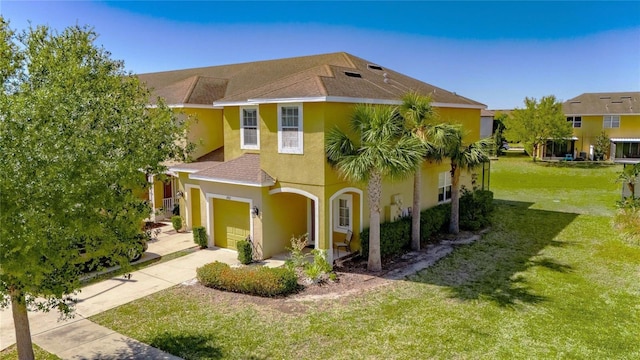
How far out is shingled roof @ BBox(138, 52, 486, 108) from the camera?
1550 centimetres

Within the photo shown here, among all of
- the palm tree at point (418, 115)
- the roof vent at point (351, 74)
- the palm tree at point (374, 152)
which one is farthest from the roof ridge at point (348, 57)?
the palm tree at point (374, 152)

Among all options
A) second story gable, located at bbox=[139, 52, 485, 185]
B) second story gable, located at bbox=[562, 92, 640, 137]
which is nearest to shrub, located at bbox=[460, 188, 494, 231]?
second story gable, located at bbox=[139, 52, 485, 185]

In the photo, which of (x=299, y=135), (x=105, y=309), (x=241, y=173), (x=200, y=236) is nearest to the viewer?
(x=105, y=309)

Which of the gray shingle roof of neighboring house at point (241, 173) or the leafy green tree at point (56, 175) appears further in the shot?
the gray shingle roof of neighboring house at point (241, 173)

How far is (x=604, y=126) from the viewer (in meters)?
50.0

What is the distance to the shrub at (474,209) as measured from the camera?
21.0m

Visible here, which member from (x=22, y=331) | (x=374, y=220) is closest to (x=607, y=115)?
(x=374, y=220)

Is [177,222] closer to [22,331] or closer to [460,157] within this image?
[22,331]

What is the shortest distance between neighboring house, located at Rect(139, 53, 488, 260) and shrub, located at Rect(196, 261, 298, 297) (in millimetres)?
2334

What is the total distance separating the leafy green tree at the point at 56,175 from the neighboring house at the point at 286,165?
591cm

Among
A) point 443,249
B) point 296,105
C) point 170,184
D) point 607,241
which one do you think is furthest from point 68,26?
point 607,241

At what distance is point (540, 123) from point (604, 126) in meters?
9.83

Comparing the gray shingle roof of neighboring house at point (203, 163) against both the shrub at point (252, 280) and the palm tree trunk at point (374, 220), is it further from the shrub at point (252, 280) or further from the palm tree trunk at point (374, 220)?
the palm tree trunk at point (374, 220)

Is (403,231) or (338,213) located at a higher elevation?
(338,213)
